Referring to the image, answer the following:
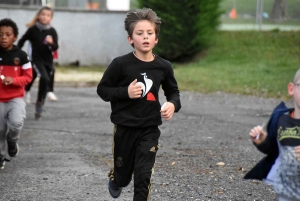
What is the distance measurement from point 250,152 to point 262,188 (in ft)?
6.25

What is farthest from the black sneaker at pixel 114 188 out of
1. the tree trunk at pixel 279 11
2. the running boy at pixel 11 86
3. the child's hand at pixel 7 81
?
the tree trunk at pixel 279 11

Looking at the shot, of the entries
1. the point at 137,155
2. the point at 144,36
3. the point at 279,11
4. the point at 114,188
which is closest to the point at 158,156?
the point at 114,188

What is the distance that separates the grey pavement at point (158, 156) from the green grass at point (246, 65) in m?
2.80

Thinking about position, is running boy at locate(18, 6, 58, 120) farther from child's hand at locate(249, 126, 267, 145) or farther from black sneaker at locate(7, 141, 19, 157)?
child's hand at locate(249, 126, 267, 145)

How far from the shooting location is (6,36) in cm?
791

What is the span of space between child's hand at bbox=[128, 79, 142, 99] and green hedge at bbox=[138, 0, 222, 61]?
53.7 feet

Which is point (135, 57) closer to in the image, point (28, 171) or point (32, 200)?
point (32, 200)

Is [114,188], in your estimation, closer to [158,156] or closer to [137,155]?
[137,155]

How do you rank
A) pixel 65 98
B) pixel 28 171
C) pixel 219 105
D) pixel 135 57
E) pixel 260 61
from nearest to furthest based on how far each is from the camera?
pixel 135 57 < pixel 28 171 < pixel 219 105 < pixel 65 98 < pixel 260 61

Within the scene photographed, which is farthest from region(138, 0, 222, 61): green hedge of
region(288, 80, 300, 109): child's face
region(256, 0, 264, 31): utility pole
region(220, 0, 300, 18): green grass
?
region(288, 80, 300, 109): child's face

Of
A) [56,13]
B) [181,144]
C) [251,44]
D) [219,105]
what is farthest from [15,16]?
[181,144]

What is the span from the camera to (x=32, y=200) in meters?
6.36

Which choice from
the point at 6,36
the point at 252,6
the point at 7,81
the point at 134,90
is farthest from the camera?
the point at 252,6

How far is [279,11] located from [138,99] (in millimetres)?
19056
